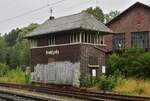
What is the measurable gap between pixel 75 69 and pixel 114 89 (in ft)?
17.8

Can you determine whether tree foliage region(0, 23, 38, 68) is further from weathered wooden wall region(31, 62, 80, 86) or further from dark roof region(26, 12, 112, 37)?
weathered wooden wall region(31, 62, 80, 86)

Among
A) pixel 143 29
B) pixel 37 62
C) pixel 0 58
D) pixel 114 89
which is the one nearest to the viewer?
pixel 114 89

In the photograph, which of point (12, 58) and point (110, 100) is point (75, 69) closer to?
point (110, 100)

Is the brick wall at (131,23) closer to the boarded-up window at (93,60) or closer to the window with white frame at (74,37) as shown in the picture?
the boarded-up window at (93,60)

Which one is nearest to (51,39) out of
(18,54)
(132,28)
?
(132,28)

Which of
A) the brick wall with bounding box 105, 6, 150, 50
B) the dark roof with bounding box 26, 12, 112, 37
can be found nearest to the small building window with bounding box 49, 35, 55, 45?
the dark roof with bounding box 26, 12, 112, 37

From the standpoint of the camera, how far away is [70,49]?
34.6 m

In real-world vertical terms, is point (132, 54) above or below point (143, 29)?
below

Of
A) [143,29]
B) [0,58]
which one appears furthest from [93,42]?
[0,58]

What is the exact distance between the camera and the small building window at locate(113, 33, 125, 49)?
47.6 meters

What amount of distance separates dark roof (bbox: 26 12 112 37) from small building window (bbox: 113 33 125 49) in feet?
34.5

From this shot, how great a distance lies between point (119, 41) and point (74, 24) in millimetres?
14863

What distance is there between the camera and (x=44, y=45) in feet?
127

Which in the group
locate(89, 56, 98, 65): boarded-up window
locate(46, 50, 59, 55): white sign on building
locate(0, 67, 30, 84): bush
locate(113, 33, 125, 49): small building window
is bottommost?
locate(0, 67, 30, 84): bush
